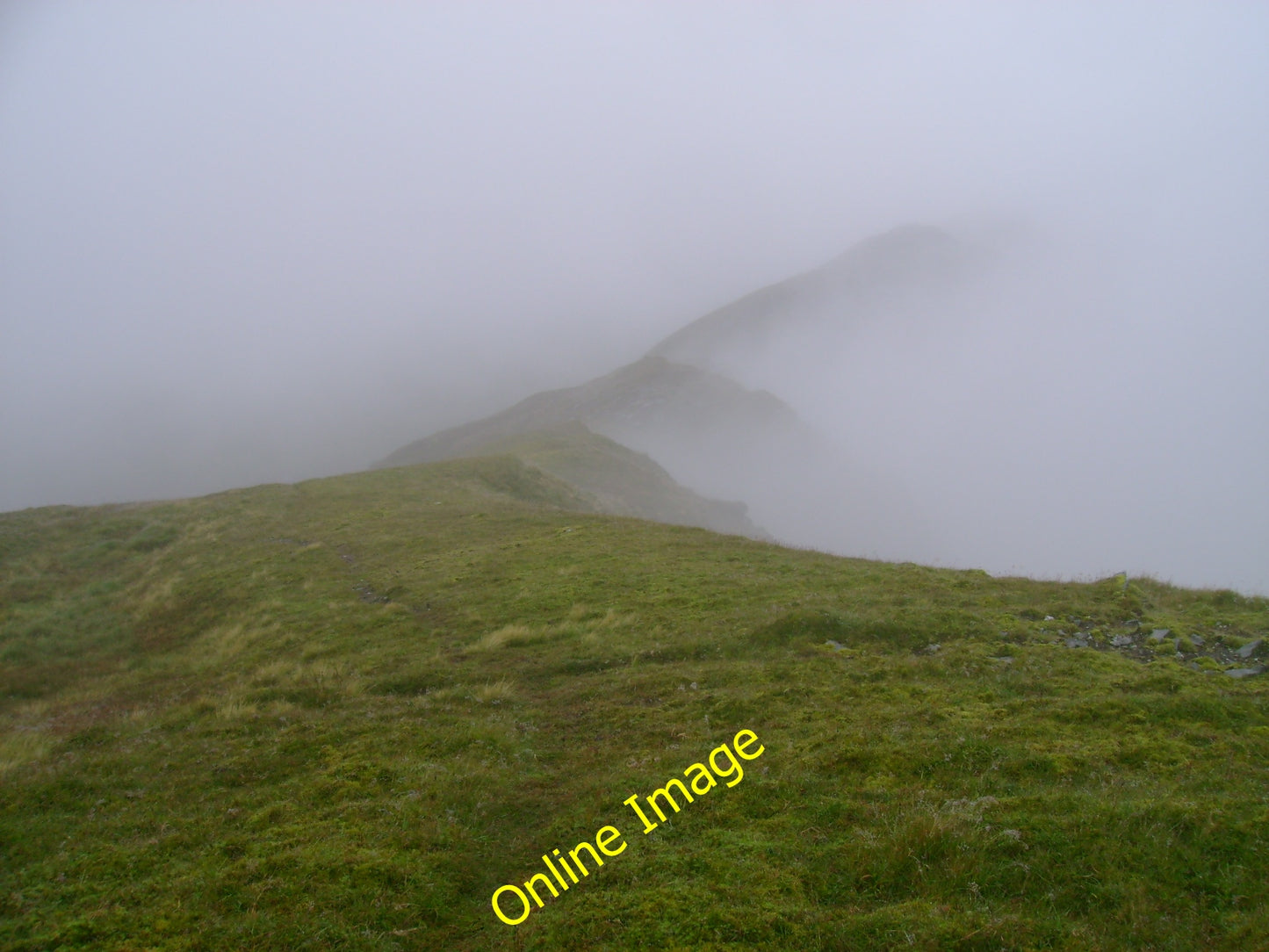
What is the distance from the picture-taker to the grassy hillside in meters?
7.46

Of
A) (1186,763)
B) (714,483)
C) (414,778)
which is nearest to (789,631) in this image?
(1186,763)

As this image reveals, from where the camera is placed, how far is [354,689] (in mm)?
16625

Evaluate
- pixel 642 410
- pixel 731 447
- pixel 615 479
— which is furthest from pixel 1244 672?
pixel 731 447

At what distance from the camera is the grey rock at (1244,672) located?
524 inches

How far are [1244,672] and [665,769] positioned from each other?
12.7 metres

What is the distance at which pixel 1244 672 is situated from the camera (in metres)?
13.5

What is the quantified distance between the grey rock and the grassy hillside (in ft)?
1.04

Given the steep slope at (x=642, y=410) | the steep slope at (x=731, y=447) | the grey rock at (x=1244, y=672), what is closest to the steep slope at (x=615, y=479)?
the steep slope at (x=642, y=410)

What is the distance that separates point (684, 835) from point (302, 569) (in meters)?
28.1

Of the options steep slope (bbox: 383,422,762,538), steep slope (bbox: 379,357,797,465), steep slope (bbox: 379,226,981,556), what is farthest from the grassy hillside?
steep slope (bbox: 379,357,797,465)

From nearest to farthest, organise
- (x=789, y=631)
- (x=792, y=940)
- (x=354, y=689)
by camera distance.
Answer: (x=792, y=940)
(x=354, y=689)
(x=789, y=631)

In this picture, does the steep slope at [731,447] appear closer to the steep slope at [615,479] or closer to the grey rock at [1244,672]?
the steep slope at [615,479]

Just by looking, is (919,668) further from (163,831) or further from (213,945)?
(163,831)

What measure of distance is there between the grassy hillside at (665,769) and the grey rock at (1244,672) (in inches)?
12.4
